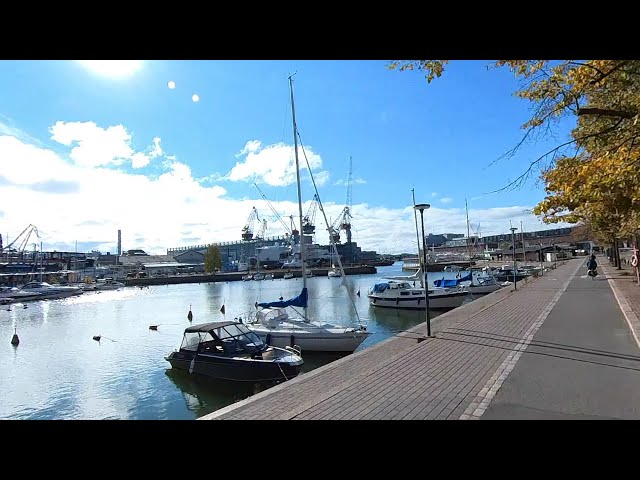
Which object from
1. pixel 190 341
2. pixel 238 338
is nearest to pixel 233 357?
pixel 238 338

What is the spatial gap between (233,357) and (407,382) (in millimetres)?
8201

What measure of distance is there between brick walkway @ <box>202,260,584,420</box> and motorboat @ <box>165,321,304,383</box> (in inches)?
143

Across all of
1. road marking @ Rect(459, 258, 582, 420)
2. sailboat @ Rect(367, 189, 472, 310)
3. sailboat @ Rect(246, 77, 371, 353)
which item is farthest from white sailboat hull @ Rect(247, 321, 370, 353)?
sailboat @ Rect(367, 189, 472, 310)

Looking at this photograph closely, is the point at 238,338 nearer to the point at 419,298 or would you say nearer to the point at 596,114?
the point at 596,114

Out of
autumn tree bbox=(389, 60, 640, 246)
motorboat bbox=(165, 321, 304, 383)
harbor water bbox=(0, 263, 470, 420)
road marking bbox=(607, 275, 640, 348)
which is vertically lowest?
harbor water bbox=(0, 263, 470, 420)

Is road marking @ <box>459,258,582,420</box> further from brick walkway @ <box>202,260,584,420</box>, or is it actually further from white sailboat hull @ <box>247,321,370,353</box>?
white sailboat hull @ <box>247,321,370,353</box>

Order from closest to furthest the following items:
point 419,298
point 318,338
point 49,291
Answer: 1. point 318,338
2. point 419,298
3. point 49,291

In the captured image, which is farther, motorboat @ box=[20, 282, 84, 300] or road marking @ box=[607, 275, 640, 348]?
motorboat @ box=[20, 282, 84, 300]

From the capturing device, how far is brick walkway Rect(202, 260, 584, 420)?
5898 millimetres

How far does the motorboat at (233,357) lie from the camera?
1351 centimetres

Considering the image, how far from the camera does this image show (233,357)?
14.2 meters
